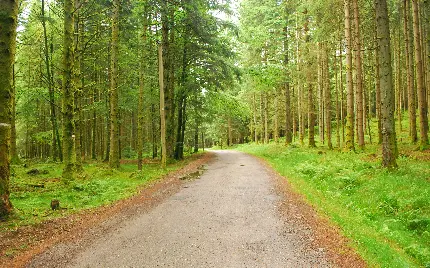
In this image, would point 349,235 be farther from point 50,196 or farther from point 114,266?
point 50,196

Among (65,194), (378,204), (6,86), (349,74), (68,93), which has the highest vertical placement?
(349,74)

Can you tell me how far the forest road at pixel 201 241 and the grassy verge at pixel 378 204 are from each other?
132 centimetres

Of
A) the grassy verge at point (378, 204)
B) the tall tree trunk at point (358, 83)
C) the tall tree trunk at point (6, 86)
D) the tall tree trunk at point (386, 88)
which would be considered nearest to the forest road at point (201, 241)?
the grassy verge at point (378, 204)

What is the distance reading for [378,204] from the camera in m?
8.98

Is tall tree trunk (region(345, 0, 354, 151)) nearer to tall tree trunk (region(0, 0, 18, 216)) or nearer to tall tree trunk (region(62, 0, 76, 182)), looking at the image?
tall tree trunk (region(62, 0, 76, 182))

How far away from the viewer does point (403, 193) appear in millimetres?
8898

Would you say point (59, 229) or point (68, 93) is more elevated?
point (68, 93)

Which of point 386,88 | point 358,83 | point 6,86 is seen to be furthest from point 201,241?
point 358,83

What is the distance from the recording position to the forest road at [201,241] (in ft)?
18.4

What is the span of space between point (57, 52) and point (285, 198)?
69.6ft

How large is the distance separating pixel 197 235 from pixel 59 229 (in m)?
3.64

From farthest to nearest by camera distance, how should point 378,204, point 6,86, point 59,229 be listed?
point 378,204 < point 6,86 < point 59,229

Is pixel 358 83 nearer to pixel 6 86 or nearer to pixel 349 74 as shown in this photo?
pixel 349 74

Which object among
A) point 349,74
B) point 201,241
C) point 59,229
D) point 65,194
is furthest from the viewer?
point 349,74
